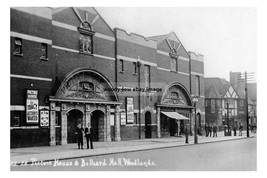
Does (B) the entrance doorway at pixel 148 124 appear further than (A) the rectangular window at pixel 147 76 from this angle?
Yes

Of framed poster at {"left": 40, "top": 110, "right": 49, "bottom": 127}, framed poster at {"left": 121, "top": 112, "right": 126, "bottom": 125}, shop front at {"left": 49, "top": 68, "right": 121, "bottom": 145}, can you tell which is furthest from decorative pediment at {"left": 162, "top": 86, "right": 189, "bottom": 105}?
framed poster at {"left": 40, "top": 110, "right": 49, "bottom": 127}

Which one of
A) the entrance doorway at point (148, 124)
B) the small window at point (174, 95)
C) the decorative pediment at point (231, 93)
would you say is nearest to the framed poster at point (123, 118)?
the entrance doorway at point (148, 124)

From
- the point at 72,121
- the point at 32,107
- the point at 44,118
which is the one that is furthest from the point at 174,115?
the point at 32,107

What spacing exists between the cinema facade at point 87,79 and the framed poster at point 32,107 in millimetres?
63

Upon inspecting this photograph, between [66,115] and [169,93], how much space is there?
1456 centimetres

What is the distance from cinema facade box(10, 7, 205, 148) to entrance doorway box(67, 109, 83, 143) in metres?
0.07

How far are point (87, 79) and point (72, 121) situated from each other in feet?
11.0

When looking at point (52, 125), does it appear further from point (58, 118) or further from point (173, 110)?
point (173, 110)

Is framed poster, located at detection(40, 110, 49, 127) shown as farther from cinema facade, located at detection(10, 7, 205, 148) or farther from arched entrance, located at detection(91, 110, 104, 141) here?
arched entrance, located at detection(91, 110, 104, 141)

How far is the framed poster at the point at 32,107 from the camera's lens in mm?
22781

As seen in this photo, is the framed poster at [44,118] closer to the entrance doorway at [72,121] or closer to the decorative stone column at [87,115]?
the entrance doorway at [72,121]

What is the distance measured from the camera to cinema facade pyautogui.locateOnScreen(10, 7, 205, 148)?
74.7 feet

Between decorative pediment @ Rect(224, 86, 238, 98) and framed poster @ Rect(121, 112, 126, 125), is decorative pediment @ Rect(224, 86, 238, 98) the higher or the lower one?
the higher one

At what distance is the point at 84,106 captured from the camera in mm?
27125
